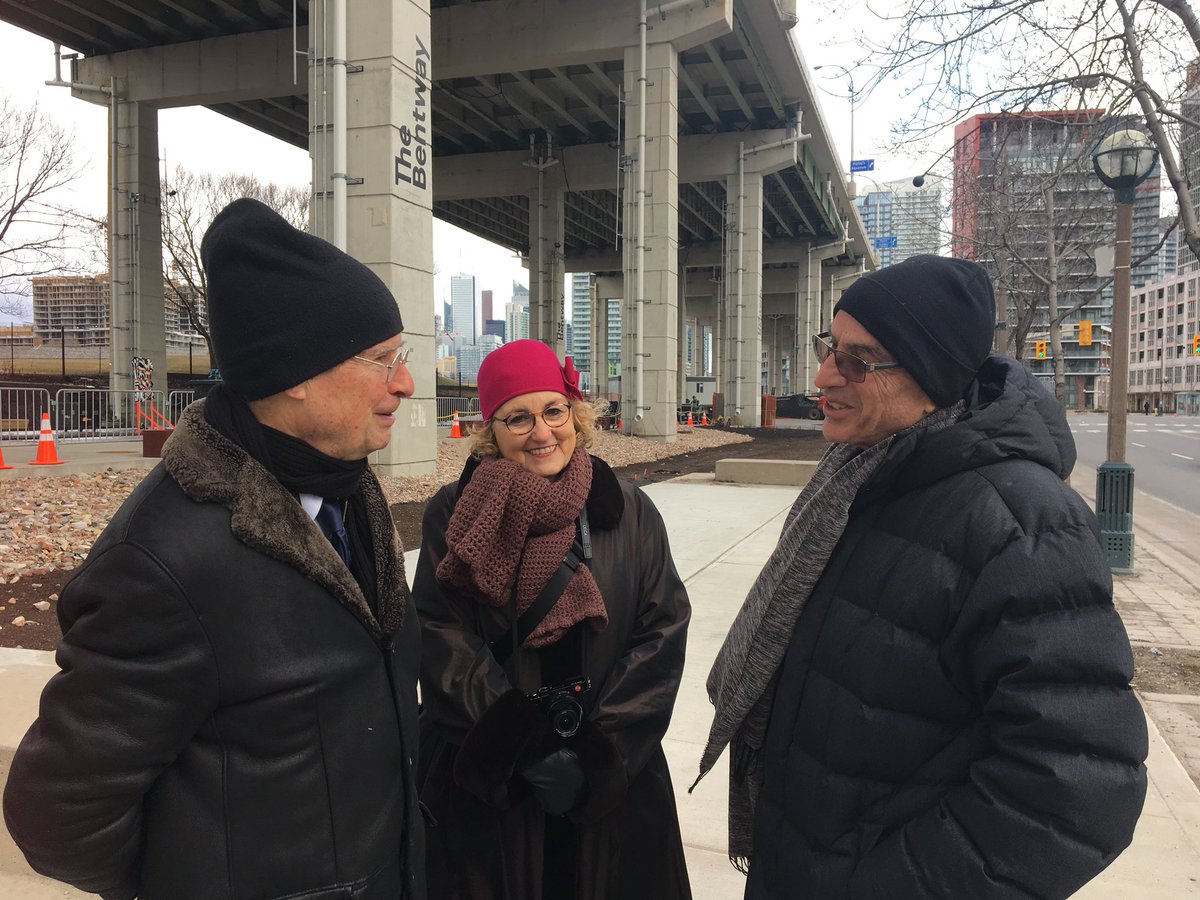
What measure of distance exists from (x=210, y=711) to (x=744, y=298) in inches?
1341

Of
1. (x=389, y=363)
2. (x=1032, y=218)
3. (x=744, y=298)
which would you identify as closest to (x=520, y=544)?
(x=389, y=363)

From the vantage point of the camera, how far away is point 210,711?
1.29 m

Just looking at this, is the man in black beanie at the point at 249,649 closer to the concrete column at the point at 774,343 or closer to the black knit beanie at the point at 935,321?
the black knit beanie at the point at 935,321

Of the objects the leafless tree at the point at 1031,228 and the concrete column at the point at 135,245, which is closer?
the leafless tree at the point at 1031,228

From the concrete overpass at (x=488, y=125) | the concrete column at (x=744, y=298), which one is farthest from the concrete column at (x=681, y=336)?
the concrete overpass at (x=488, y=125)

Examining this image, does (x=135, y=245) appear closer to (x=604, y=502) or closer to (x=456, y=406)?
(x=456, y=406)

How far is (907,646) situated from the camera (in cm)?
144

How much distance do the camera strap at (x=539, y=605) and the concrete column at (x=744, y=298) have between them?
31407mm

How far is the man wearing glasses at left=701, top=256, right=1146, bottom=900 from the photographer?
1.24 m

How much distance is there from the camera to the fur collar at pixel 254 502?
4.39 feet

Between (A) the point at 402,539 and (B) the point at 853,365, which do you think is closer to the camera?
(B) the point at 853,365

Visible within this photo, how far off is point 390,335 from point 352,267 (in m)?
0.15

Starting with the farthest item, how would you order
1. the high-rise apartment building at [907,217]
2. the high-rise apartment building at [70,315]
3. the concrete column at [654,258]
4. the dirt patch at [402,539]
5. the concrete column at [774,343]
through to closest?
the concrete column at [774,343] → the high-rise apartment building at [70,315] → the concrete column at [654,258] → the high-rise apartment building at [907,217] → the dirt patch at [402,539]

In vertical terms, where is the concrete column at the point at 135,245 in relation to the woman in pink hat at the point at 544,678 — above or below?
above
